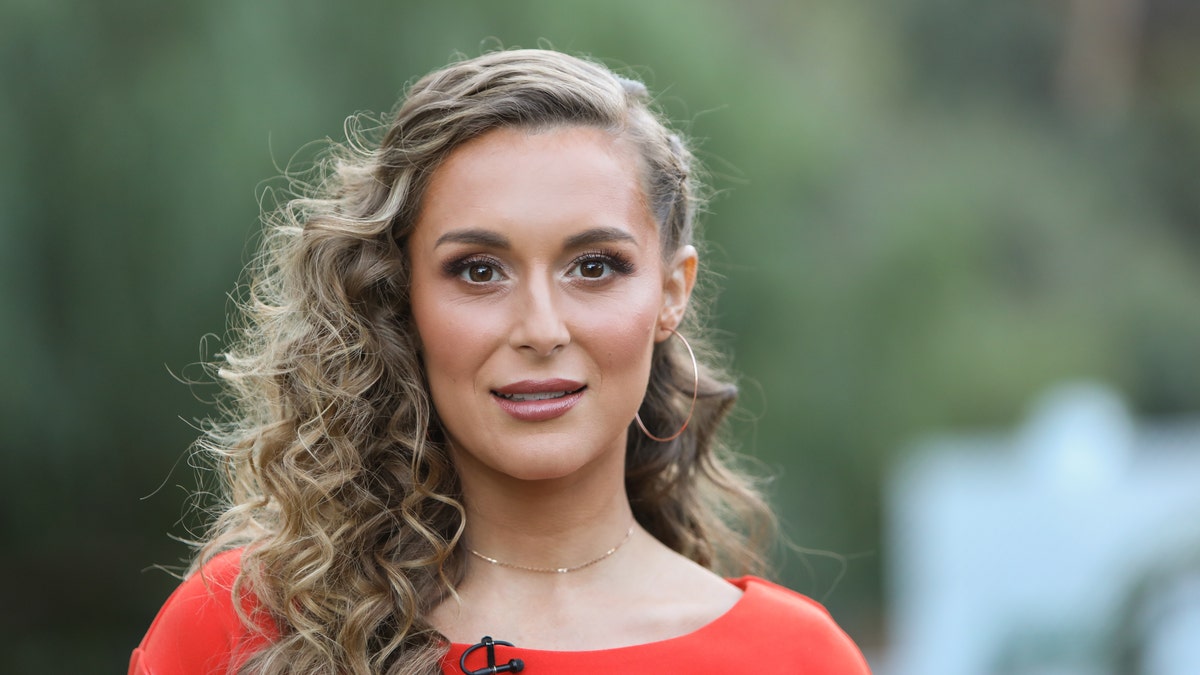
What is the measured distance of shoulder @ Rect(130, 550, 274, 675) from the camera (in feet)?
8.11

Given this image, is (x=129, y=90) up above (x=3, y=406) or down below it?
above

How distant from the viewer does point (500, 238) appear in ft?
8.16

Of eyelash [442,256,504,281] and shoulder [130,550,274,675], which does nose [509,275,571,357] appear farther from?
shoulder [130,550,274,675]

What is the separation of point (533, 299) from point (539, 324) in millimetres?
47

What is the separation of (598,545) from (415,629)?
1.32ft

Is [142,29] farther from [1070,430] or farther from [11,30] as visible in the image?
[1070,430]

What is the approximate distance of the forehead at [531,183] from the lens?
8.20 feet

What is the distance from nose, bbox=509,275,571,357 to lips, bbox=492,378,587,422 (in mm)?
60

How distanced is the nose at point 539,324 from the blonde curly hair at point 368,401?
0.30 m

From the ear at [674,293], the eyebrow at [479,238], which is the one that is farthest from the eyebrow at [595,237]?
the ear at [674,293]

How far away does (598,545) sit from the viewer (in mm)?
2709

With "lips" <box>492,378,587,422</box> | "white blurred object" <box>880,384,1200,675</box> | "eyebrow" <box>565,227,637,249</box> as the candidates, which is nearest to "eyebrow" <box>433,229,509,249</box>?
"eyebrow" <box>565,227,637,249</box>

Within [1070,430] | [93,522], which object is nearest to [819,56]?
[1070,430]

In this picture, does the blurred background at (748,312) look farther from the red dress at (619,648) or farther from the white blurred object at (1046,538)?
the red dress at (619,648)
